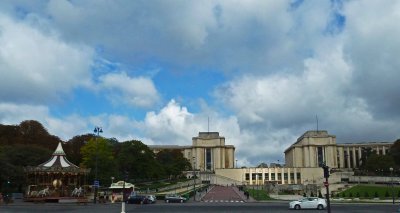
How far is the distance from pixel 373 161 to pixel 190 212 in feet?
372

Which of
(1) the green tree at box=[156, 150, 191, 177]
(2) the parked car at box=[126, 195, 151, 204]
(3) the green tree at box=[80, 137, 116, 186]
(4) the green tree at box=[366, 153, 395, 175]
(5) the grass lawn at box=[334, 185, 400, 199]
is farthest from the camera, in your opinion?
(1) the green tree at box=[156, 150, 191, 177]

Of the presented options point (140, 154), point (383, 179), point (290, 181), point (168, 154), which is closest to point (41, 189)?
point (140, 154)

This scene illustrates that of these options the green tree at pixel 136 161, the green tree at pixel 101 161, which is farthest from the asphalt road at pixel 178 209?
the green tree at pixel 136 161

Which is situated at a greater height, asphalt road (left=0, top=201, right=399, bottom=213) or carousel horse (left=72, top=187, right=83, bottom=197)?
carousel horse (left=72, top=187, right=83, bottom=197)

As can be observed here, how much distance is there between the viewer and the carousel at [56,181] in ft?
193

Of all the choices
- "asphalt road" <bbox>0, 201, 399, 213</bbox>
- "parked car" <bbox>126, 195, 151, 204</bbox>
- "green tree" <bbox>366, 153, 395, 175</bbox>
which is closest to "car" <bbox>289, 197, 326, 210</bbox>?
"asphalt road" <bbox>0, 201, 399, 213</bbox>

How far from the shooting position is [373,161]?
139 metres

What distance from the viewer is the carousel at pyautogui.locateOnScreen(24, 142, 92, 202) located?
2318 inches

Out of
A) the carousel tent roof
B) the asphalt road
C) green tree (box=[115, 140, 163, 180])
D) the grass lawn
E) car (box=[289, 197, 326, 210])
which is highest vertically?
green tree (box=[115, 140, 163, 180])

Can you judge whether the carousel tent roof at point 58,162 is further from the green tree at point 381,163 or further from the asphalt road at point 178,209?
the green tree at point 381,163

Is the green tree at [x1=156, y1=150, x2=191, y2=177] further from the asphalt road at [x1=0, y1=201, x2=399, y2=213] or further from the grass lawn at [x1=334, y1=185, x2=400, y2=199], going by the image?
the asphalt road at [x1=0, y1=201, x2=399, y2=213]

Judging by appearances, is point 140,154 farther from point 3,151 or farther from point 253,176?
point 253,176

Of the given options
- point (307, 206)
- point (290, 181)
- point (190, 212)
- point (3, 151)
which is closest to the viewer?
point (190, 212)

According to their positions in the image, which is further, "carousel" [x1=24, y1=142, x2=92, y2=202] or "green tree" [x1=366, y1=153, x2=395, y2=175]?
"green tree" [x1=366, y1=153, x2=395, y2=175]
